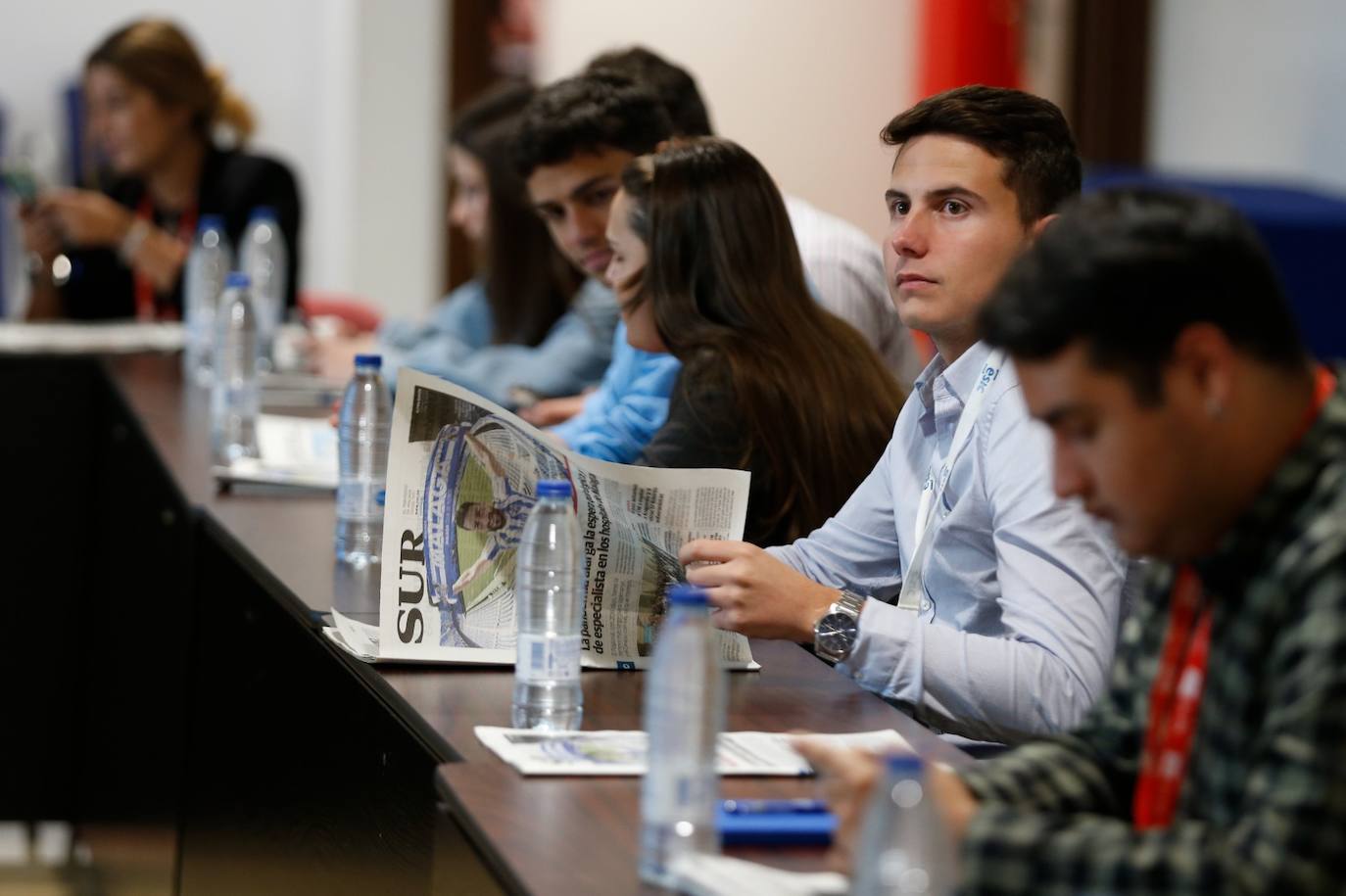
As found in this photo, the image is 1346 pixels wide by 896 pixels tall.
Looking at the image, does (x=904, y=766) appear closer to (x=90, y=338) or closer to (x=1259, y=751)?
(x=1259, y=751)

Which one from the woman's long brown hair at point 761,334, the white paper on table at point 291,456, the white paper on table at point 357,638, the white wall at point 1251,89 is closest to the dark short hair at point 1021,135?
the woman's long brown hair at point 761,334

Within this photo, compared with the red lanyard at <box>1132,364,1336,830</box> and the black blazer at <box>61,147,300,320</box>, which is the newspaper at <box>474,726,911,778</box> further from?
the black blazer at <box>61,147,300,320</box>

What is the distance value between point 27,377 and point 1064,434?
121 inches

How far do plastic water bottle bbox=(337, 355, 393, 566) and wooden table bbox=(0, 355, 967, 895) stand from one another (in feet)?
0.15

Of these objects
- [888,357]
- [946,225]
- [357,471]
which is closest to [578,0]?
[888,357]

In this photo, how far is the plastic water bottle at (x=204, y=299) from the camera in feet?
12.3

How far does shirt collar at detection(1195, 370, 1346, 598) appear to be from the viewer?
3.11 feet

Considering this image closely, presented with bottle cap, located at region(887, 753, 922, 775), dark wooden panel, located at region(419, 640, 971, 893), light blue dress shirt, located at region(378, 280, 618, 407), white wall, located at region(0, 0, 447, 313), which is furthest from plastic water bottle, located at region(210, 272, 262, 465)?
white wall, located at region(0, 0, 447, 313)

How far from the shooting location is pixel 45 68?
650 centimetres

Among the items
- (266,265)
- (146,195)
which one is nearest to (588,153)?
(266,265)

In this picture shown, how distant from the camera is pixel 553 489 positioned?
4.69ft

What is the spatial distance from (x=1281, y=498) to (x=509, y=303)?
2.87m

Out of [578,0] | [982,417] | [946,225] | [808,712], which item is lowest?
[808,712]

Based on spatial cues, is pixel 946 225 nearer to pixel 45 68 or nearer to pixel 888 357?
pixel 888 357
